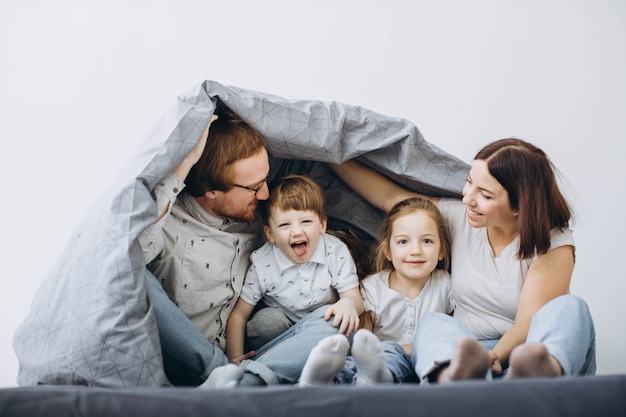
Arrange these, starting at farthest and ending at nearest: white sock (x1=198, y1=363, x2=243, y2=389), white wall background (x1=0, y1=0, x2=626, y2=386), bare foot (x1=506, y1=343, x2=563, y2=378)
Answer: white wall background (x1=0, y1=0, x2=626, y2=386)
white sock (x1=198, y1=363, x2=243, y2=389)
bare foot (x1=506, y1=343, x2=563, y2=378)

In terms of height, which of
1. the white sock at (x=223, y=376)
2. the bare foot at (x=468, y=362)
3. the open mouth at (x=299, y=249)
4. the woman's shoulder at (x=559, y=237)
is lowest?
the white sock at (x=223, y=376)

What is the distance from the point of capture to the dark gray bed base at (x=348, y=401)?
1.27 m

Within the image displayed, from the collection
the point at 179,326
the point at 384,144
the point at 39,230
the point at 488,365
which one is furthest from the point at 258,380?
the point at 39,230

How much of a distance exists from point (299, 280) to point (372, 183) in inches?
14.5

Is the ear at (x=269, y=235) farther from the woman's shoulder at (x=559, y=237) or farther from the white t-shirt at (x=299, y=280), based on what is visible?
the woman's shoulder at (x=559, y=237)

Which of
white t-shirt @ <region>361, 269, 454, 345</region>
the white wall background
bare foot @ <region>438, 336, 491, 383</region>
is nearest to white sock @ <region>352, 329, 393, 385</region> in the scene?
bare foot @ <region>438, 336, 491, 383</region>

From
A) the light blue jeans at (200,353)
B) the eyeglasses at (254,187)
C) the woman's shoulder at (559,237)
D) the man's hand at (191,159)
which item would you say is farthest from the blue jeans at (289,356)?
the woman's shoulder at (559,237)

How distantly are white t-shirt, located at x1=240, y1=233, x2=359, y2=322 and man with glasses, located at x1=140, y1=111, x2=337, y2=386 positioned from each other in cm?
5

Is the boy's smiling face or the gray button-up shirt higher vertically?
the boy's smiling face

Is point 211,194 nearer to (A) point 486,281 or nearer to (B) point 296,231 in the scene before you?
(B) point 296,231

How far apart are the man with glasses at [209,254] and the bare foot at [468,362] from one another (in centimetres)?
43

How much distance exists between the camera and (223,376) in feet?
5.30

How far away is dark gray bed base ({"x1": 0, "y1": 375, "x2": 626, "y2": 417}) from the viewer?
127cm

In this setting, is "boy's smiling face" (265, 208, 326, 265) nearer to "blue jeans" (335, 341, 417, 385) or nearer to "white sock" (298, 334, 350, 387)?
"blue jeans" (335, 341, 417, 385)
